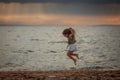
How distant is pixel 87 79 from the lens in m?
20.0

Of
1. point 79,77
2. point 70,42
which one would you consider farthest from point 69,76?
point 70,42

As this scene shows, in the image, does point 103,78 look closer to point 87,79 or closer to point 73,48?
point 87,79

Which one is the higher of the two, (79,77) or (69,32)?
(69,32)

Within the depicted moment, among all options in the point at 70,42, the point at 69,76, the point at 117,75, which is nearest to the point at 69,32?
the point at 70,42

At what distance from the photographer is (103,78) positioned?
2033 centimetres

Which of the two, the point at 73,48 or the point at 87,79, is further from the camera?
the point at 73,48

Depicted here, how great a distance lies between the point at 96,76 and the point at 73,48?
214 centimetres

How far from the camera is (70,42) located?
845 inches

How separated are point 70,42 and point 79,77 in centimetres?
219

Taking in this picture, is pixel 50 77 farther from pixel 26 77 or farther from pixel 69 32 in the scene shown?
pixel 69 32

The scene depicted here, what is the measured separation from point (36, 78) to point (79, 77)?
2.45 m

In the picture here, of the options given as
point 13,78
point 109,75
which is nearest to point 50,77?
point 13,78

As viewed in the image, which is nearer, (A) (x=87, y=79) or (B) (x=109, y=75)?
(A) (x=87, y=79)

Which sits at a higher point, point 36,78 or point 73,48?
point 73,48
